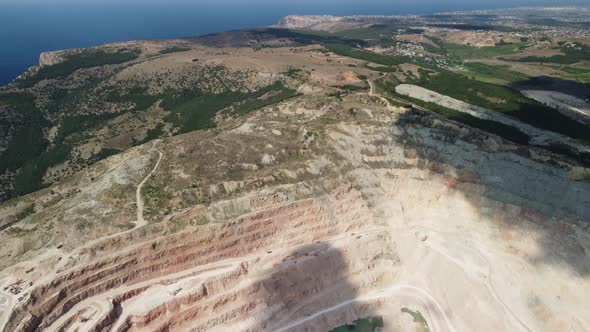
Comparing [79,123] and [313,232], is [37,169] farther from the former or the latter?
[313,232]

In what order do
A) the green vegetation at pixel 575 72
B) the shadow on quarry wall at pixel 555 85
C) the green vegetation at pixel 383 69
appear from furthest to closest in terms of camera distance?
1. the green vegetation at pixel 575 72
2. the shadow on quarry wall at pixel 555 85
3. the green vegetation at pixel 383 69

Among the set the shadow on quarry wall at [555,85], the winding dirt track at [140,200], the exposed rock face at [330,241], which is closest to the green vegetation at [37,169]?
the exposed rock face at [330,241]

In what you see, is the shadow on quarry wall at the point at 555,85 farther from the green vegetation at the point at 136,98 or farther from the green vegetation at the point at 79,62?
the green vegetation at the point at 79,62

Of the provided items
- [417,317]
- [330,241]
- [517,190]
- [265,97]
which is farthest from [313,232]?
[265,97]

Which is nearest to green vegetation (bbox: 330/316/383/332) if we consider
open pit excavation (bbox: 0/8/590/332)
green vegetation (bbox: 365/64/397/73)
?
open pit excavation (bbox: 0/8/590/332)

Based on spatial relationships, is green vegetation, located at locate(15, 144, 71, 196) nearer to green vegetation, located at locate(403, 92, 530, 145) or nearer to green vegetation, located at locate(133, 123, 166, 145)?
green vegetation, located at locate(133, 123, 166, 145)

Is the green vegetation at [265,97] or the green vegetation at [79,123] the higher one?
the green vegetation at [265,97]
